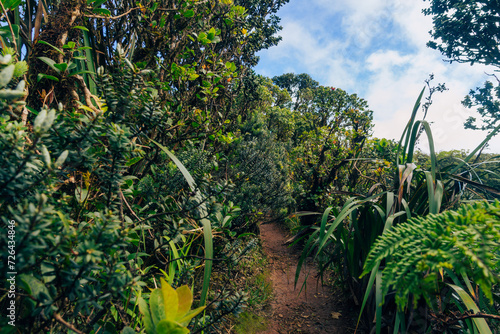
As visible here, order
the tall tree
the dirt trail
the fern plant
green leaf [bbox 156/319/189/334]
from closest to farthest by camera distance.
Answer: the fern plant → green leaf [bbox 156/319/189/334] → the dirt trail → the tall tree

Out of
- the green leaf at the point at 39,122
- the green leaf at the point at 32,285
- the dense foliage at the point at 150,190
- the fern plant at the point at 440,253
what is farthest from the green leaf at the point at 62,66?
the fern plant at the point at 440,253

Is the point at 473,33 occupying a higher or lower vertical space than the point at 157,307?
higher

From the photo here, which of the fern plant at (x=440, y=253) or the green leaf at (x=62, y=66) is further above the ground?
the green leaf at (x=62, y=66)

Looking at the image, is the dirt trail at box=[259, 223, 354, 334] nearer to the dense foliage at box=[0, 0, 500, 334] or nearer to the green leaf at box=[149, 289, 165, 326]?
the dense foliage at box=[0, 0, 500, 334]

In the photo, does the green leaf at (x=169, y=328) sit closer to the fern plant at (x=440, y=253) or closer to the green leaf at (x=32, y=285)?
the green leaf at (x=32, y=285)

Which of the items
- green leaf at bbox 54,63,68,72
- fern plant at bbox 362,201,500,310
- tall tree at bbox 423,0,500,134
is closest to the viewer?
fern plant at bbox 362,201,500,310

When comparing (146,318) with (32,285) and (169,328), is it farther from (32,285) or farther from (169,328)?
(32,285)

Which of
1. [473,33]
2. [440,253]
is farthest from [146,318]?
[473,33]

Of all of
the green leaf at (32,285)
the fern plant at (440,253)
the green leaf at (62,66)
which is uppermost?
the green leaf at (62,66)

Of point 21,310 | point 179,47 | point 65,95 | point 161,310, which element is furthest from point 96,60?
point 161,310

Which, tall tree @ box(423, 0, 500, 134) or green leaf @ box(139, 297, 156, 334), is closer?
green leaf @ box(139, 297, 156, 334)

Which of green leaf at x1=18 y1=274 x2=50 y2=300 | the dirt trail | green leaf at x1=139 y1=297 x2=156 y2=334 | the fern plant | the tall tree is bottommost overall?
the dirt trail

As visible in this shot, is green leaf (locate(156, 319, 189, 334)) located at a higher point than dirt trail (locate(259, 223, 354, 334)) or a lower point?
higher

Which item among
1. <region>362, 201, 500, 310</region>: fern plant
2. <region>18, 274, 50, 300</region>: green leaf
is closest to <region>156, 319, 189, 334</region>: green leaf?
<region>18, 274, 50, 300</region>: green leaf
